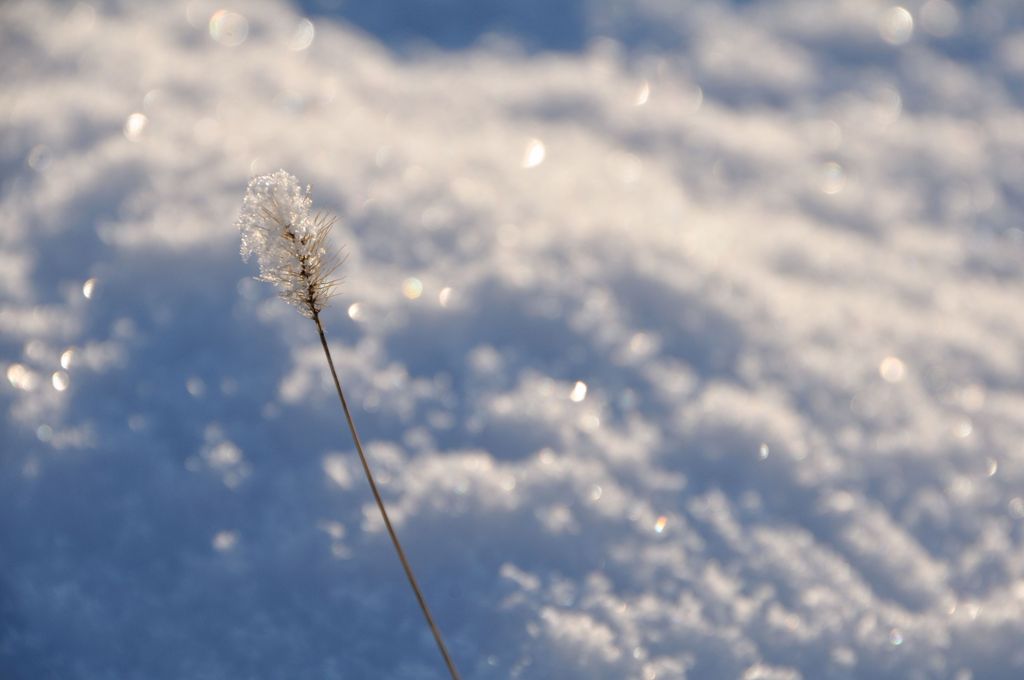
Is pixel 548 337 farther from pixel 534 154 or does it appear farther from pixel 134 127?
pixel 134 127

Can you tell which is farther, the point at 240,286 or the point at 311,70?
the point at 311,70

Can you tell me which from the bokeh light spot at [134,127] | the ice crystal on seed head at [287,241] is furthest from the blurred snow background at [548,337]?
the ice crystal on seed head at [287,241]

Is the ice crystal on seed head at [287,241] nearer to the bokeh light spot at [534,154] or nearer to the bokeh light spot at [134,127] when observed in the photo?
the bokeh light spot at [134,127]

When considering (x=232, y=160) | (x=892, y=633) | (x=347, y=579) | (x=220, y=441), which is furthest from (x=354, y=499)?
(x=892, y=633)

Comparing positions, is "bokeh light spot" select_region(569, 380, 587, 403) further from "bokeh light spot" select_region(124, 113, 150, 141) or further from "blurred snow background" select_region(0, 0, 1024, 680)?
"bokeh light spot" select_region(124, 113, 150, 141)

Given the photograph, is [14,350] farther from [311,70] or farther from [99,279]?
[311,70]

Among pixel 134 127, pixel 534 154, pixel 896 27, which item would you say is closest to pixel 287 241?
pixel 134 127
